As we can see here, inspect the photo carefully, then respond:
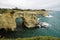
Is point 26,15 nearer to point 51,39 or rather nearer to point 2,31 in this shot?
point 2,31

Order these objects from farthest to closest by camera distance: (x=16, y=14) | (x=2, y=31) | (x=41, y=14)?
(x=41, y=14) → (x=16, y=14) → (x=2, y=31)

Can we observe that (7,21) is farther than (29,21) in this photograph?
No

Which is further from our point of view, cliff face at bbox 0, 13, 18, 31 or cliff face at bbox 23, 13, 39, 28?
cliff face at bbox 23, 13, 39, 28

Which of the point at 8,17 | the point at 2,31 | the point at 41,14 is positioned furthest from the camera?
the point at 41,14

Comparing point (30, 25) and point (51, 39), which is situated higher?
point (51, 39)

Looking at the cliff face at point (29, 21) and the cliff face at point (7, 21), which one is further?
the cliff face at point (29, 21)

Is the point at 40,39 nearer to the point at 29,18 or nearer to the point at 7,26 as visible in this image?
the point at 7,26

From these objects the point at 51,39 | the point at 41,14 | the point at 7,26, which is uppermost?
the point at 51,39

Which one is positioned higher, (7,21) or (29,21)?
(7,21)

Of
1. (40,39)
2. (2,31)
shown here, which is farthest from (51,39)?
(2,31)

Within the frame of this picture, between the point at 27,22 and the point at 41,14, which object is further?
the point at 41,14
